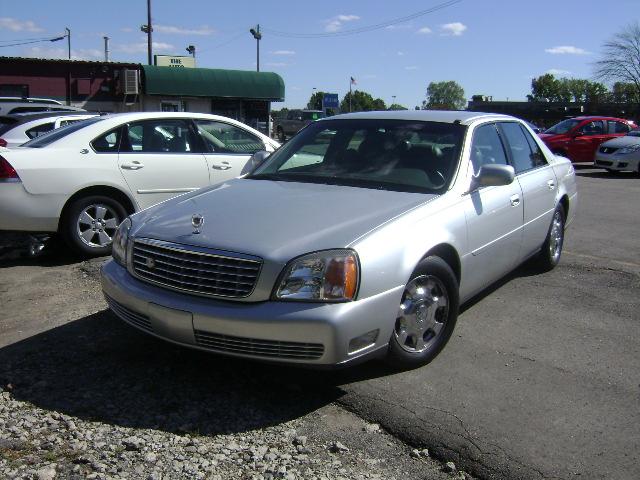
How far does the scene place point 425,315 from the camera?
4.00 m

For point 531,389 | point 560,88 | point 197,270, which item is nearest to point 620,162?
point 531,389

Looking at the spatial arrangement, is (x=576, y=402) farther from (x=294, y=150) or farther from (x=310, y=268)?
(x=294, y=150)

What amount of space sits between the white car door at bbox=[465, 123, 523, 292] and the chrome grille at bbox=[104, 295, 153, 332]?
2.07 meters

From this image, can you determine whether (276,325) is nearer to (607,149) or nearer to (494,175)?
(494,175)

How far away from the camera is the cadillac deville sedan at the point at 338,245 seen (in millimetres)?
3373

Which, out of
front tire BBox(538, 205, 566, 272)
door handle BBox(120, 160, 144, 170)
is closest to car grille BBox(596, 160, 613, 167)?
front tire BBox(538, 205, 566, 272)

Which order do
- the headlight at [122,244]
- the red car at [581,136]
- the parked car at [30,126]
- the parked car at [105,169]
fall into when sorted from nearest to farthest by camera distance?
the headlight at [122,244] < the parked car at [105,169] < the parked car at [30,126] < the red car at [581,136]

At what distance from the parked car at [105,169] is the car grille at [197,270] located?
2923 mm

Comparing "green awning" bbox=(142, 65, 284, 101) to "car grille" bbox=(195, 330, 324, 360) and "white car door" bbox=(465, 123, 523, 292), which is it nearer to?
"white car door" bbox=(465, 123, 523, 292)

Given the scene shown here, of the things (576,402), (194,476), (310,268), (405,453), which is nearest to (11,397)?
(194,476)

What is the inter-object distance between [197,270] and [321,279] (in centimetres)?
69

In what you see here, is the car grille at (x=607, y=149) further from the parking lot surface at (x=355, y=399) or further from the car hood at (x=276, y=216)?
the car hood at (x=276, y=216)

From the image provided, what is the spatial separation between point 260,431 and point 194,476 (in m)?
0.49

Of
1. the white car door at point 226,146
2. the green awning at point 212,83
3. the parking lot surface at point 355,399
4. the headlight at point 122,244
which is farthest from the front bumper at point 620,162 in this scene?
the green awning at point 212,83
